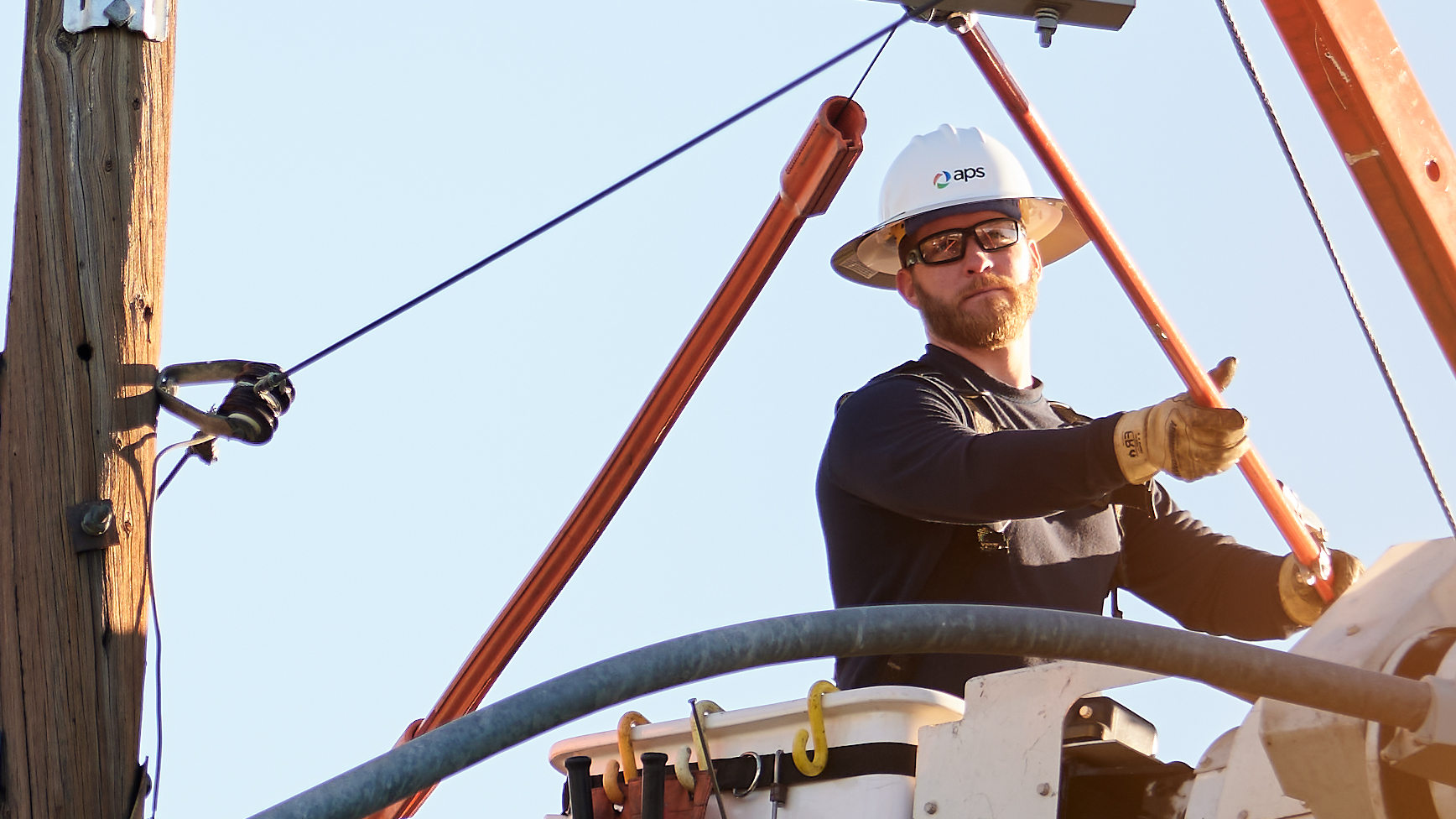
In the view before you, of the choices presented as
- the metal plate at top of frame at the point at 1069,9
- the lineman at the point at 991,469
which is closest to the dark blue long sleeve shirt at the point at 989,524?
the lineman at the point at 991,469

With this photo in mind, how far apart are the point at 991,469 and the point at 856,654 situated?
109 centimetres

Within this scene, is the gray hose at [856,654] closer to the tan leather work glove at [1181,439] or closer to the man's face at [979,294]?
the tan leather work glove at [1181,439]

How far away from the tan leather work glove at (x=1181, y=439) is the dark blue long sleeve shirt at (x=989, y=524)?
43mm

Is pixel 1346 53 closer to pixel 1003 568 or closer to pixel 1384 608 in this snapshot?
pixel 1384 608

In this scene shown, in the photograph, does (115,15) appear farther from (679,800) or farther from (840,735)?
(840,735)

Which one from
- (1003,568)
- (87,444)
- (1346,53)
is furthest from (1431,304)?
(87,444)

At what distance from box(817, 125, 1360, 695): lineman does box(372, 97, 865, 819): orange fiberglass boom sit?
43 cm

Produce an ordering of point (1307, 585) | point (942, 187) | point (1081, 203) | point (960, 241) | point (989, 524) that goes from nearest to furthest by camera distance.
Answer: point (989, 524)
point (1081, 203)
point (1307, 585)
point (960, 241)
point (942, 187)

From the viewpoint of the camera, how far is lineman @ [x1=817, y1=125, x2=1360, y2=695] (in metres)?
3.80

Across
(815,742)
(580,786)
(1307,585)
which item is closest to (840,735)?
(815,742)

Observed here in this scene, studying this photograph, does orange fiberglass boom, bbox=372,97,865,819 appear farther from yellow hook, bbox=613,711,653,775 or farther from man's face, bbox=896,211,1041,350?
yellow hook, bbox=613,711,653,775

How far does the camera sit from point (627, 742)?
3.81 meters

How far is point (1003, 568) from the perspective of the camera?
13.9 ft

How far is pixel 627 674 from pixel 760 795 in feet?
2.83
